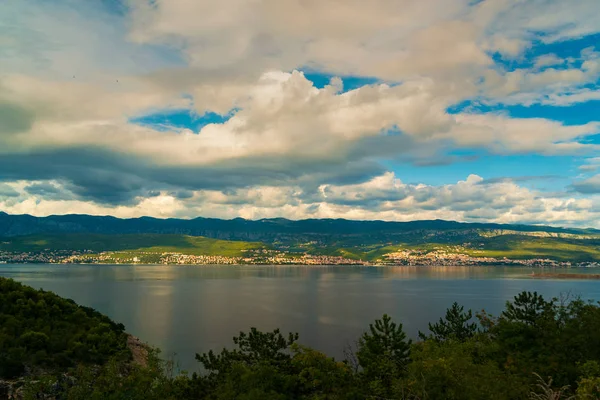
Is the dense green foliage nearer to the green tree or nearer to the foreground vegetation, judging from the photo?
the foreground vegetation

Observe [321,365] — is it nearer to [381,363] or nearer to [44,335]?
[381,363]

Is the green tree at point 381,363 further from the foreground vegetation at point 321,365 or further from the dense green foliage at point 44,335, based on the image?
the dense green foliage at point 44,335

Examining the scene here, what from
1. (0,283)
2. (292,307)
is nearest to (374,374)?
(0,283)

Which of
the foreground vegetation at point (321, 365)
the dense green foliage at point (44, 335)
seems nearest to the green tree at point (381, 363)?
the foreground vegetation at point (321, 365)

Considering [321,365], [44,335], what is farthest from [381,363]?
[44,335]

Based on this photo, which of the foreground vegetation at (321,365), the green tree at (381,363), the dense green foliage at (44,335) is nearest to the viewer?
the foreground vegetation at (321,365)

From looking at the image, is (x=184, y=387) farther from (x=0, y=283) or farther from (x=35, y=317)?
(x=0, y=283)
